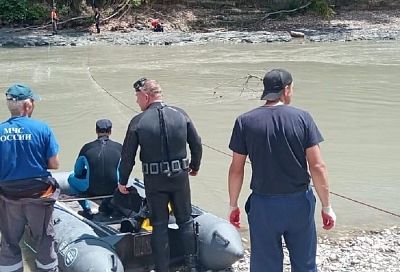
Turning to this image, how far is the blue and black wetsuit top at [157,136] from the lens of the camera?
15.5 feet

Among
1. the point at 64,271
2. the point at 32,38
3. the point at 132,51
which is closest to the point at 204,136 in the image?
the point at 64,271

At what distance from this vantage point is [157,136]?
4.72m

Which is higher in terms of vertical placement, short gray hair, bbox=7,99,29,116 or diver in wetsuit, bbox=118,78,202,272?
short gray hair, bbox=7,99,29,116

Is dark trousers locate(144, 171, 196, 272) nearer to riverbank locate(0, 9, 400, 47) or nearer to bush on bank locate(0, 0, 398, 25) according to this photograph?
riverbank locate(0, 9, 400, 47)

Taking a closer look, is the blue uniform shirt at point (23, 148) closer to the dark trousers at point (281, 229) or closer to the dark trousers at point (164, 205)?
the dark trousers at point (164, 205)

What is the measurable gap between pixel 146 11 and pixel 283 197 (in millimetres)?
32081

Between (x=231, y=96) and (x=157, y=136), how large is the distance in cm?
1118

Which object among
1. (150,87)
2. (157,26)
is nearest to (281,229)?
(150,87)

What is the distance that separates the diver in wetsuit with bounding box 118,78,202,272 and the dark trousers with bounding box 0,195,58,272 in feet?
2.13

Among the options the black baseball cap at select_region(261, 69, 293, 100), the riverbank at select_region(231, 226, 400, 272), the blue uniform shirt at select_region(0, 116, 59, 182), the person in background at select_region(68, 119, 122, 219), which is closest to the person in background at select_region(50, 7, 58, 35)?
the person in background at select_region(68, 119, 122, 219)

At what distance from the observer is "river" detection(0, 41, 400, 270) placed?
350 inches

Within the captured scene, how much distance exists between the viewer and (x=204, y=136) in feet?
38.2

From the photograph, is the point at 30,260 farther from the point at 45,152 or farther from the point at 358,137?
the point at 358,137

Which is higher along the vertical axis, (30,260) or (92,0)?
(92,0)
